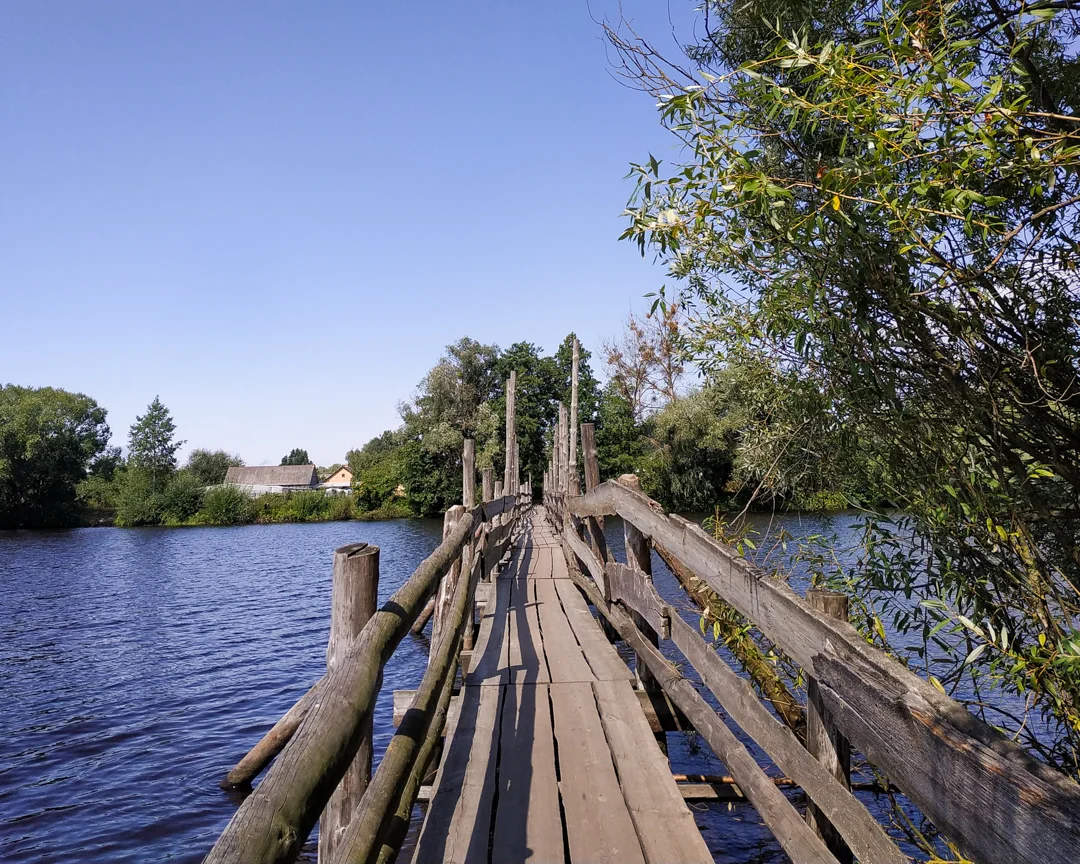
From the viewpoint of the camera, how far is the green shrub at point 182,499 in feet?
164

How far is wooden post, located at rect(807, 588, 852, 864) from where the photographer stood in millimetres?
2211

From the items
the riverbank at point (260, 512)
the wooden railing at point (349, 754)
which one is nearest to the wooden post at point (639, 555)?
the wooden railing at point (349, 754)

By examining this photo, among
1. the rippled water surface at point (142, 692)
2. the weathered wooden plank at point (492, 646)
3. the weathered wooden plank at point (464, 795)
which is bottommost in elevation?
the rippled water surface at point (142, 692)

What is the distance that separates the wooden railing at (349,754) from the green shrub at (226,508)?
50.9 meters

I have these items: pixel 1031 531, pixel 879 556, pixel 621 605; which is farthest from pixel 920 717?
pixel 621 605

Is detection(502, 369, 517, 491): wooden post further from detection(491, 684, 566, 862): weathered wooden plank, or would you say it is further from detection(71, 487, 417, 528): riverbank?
detection(71, 487, 417, 528): riverbank

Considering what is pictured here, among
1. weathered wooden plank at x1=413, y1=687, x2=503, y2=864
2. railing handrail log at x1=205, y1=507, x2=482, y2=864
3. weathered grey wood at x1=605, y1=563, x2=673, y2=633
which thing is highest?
railing handrail log at x1=205, y1=507, x2=482, y2=864

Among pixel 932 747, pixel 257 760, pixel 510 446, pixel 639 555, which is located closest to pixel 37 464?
pixel 510 446

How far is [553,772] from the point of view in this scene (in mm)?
3479

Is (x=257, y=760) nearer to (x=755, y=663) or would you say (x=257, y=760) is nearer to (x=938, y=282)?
(x=755, y=663)

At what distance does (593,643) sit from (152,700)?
22.2ft

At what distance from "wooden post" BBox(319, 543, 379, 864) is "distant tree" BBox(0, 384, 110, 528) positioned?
51.0 m

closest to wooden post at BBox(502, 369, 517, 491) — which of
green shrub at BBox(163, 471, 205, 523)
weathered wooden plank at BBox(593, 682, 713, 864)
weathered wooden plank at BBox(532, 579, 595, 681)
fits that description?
weathered wooden plank at BBox(532, 579, 595, 681)

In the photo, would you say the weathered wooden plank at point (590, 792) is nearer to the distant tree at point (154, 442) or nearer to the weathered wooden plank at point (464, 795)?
the weathered wooden plank at point (464, 795)
